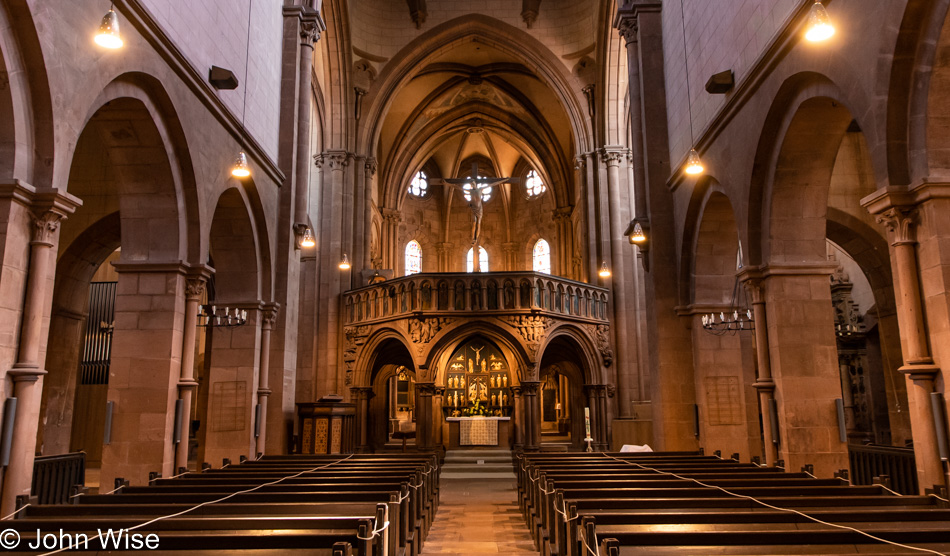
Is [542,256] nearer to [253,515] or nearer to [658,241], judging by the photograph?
[658,241]

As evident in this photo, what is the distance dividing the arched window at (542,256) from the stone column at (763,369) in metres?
25.5

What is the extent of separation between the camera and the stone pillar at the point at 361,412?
2169cm

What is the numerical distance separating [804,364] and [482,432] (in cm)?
1409

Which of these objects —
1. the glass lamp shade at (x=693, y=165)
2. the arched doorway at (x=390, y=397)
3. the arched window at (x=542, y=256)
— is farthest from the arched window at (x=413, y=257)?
the glass lamp shade at (x=693, y=165)

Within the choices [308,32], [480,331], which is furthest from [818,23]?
[480,331]

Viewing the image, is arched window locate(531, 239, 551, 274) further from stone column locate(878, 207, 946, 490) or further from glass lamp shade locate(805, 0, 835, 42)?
glass lamp shade locate(805, 0, 835, 42)

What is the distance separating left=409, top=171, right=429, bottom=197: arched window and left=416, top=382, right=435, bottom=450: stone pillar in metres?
17.2

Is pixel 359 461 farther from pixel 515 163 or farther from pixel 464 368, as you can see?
pixel 515 163

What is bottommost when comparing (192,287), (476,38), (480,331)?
(192,287)

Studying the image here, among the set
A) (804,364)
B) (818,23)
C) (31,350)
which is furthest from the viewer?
(804,364)

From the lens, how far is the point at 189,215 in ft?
33.1

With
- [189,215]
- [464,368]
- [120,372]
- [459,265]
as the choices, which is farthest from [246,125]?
[459,265]

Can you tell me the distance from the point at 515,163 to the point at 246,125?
2636 cm

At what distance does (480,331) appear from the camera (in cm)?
2100
